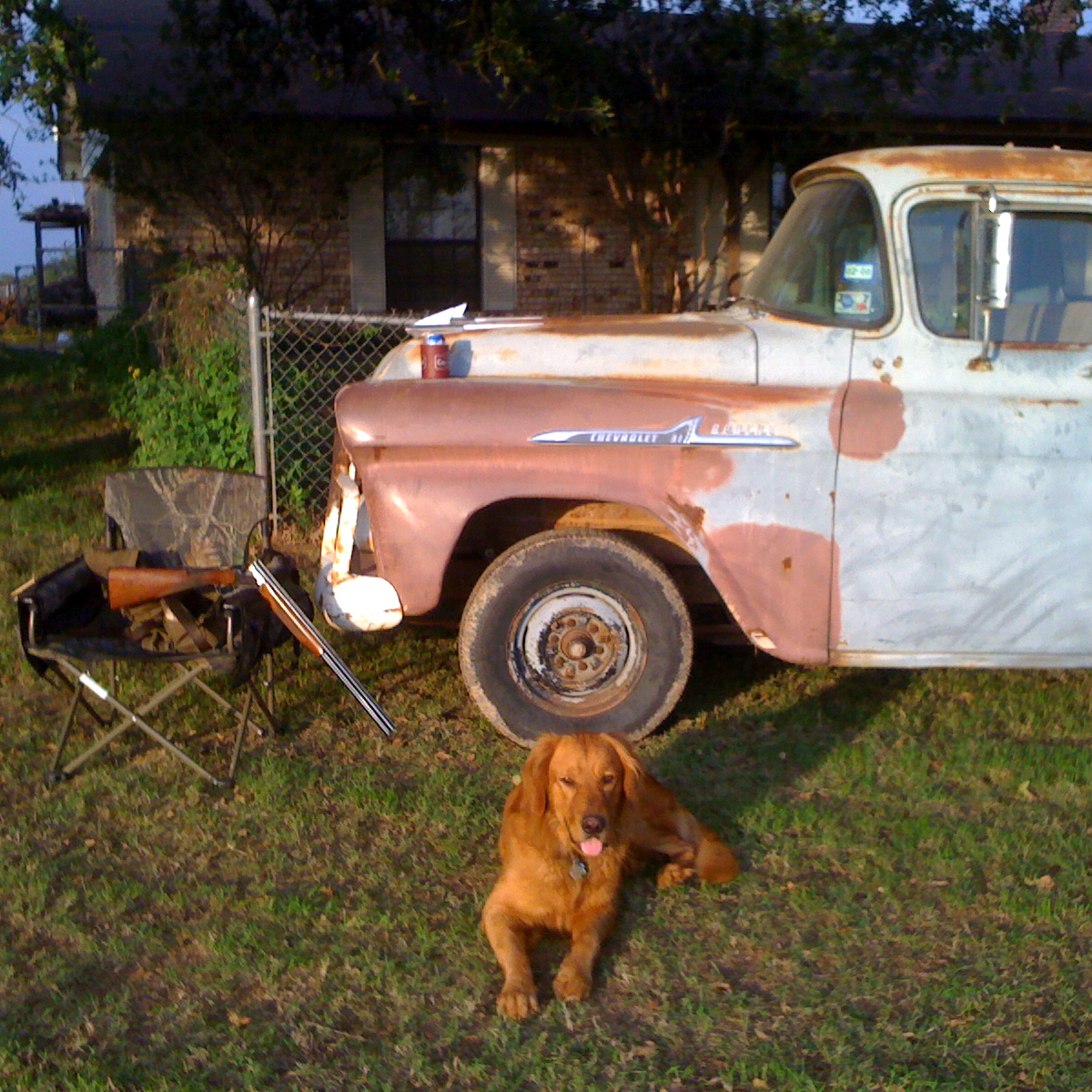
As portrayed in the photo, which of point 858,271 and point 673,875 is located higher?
point 858,271

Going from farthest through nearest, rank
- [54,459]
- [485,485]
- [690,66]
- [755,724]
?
[690,66] → [54,459] → [755,724] → [485,485]

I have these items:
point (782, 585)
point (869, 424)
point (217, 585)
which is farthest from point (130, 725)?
point (869, 424)

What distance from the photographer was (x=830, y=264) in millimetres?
4957

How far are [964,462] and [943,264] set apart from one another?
717mm

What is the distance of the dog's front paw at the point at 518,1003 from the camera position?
331 cm

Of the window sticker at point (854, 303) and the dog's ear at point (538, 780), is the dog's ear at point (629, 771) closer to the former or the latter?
the dog's ear at point (538, 780)

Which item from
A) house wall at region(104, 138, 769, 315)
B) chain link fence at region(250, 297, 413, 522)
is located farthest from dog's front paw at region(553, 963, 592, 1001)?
house wall at region(104, 138, 769, 315)

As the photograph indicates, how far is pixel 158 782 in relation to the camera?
4730 mm

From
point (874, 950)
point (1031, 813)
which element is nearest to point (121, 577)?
point (874, 950)

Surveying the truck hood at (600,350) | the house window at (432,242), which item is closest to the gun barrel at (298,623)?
the truck hood at (600,350)

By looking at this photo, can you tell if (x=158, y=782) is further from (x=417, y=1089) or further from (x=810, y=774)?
(x=810, y=774)

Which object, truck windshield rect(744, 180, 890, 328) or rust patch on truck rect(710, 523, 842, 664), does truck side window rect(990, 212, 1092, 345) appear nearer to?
truck windshield rect(744, 180, 890, 328)

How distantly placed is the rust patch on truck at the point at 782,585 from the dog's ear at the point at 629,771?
3.63 feet

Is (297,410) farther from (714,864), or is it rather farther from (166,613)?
(714,864)
